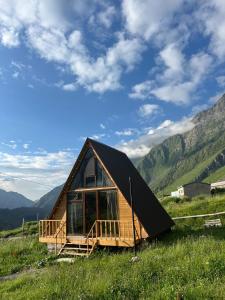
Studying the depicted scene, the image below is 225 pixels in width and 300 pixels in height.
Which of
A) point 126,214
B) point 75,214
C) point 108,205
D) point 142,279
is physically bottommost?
point 142,279

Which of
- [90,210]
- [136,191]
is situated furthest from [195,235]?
[90,210]

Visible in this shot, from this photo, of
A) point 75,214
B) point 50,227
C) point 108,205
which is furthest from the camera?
point 50,227

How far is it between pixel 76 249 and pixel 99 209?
9.29ft

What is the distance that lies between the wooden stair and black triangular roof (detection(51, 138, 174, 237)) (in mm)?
3172

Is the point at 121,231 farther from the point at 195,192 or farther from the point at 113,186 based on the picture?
the point at 195,192

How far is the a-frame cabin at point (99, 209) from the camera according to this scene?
65.3ft

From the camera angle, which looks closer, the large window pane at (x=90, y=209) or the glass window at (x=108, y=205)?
the glass window at (x=108, y=205)

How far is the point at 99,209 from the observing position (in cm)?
2181

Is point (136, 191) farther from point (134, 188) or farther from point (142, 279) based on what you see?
point (142, 279)

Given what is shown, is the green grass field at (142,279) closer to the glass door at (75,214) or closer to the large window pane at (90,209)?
the large window pane at (90,209)

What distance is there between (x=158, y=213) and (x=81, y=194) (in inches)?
209

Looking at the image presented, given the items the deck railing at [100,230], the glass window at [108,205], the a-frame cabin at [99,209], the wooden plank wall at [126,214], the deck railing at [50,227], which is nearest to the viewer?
the wooden plank wall at [126,214]

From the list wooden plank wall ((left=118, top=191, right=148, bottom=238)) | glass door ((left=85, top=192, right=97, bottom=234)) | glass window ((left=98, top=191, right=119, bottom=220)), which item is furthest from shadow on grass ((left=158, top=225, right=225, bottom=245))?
glass door ((left=85, top=192, right=97, bottom=234))

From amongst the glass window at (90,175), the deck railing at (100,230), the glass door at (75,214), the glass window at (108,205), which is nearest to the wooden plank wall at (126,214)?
the deck railing at (100,230)
